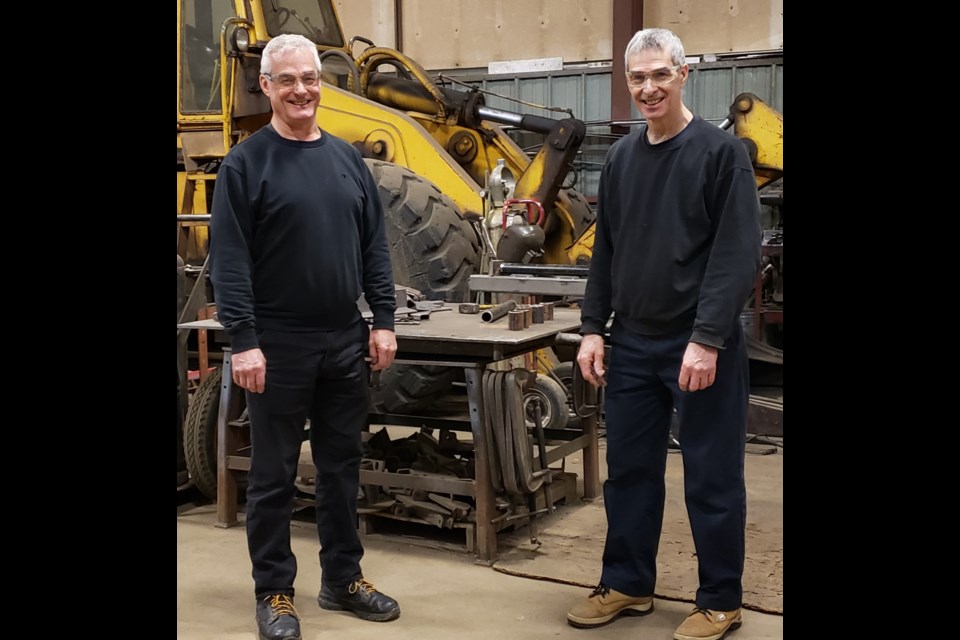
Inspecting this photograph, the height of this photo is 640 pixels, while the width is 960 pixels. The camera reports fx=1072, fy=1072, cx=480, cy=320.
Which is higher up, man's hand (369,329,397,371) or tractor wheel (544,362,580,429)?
man's hand (369,329,397,371)

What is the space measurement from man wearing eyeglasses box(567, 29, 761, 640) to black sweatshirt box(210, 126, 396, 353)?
77cm

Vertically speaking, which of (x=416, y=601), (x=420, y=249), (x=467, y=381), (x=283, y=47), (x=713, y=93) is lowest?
(x=416, y=601)

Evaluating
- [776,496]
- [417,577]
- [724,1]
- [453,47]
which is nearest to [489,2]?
[453,47]

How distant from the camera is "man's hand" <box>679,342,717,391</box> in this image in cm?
289

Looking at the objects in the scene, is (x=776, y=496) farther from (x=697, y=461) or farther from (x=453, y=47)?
(x=453, y=47)

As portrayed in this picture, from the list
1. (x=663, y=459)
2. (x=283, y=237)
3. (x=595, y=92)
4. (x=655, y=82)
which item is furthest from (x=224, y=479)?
(x=595, y=92)

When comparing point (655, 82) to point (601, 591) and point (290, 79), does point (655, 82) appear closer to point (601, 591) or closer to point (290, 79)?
point (290, 79)

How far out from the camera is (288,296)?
309 cm

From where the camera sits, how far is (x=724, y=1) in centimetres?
984

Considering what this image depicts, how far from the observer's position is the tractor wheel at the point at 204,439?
177 inches

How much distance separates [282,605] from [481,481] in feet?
3.03

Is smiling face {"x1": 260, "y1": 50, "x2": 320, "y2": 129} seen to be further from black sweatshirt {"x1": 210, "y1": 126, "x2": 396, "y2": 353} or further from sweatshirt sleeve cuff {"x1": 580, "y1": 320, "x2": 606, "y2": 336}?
sweatshirt sleeve cuff {"x1": 580, "y1": 320, "x2": 606, "y2": 336}

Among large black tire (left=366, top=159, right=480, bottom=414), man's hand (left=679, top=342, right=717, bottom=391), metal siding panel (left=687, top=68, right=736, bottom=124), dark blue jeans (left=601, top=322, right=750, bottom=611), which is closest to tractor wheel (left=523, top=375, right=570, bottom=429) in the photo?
large black tire (left=366, top=159, right=480, bottom=414)

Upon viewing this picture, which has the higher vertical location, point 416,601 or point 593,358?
point 593,358
